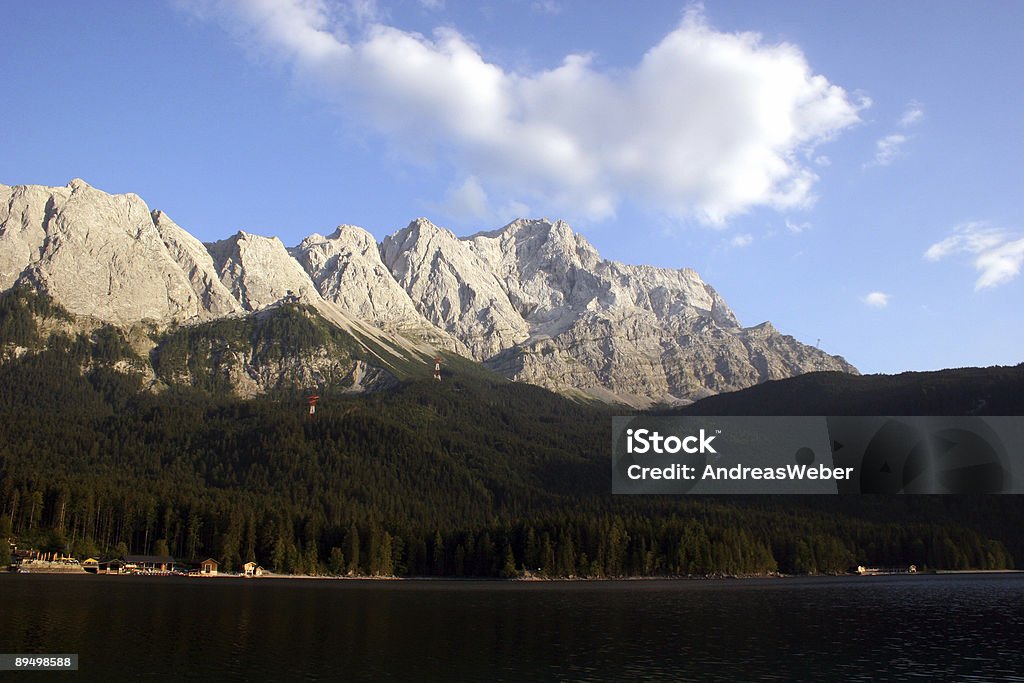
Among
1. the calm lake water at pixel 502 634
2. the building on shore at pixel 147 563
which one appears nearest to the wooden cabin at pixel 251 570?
the building on shore at pixel 147 563

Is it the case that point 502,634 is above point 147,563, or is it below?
below

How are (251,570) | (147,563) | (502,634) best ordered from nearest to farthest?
(502,634), (147,563), (251,570)

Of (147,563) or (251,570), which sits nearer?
(147,563)

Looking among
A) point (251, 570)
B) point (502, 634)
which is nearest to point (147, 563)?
point (251, 570)

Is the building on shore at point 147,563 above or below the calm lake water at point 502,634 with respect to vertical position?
above

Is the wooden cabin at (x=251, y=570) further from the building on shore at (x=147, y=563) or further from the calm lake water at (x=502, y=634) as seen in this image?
the calm lake water at (x=502, y=634)

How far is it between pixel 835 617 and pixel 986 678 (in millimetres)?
46298

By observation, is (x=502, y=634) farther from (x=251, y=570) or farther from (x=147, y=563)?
(x=147, y=563)

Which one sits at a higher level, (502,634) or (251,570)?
(251,570)

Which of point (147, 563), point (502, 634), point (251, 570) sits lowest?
point (502, 634)

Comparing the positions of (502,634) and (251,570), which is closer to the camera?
(502,634)

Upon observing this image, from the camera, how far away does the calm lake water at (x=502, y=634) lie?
7131 centimetres

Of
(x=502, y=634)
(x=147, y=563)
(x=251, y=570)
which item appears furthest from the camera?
(x=251, y=570)

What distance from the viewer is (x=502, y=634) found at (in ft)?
311
